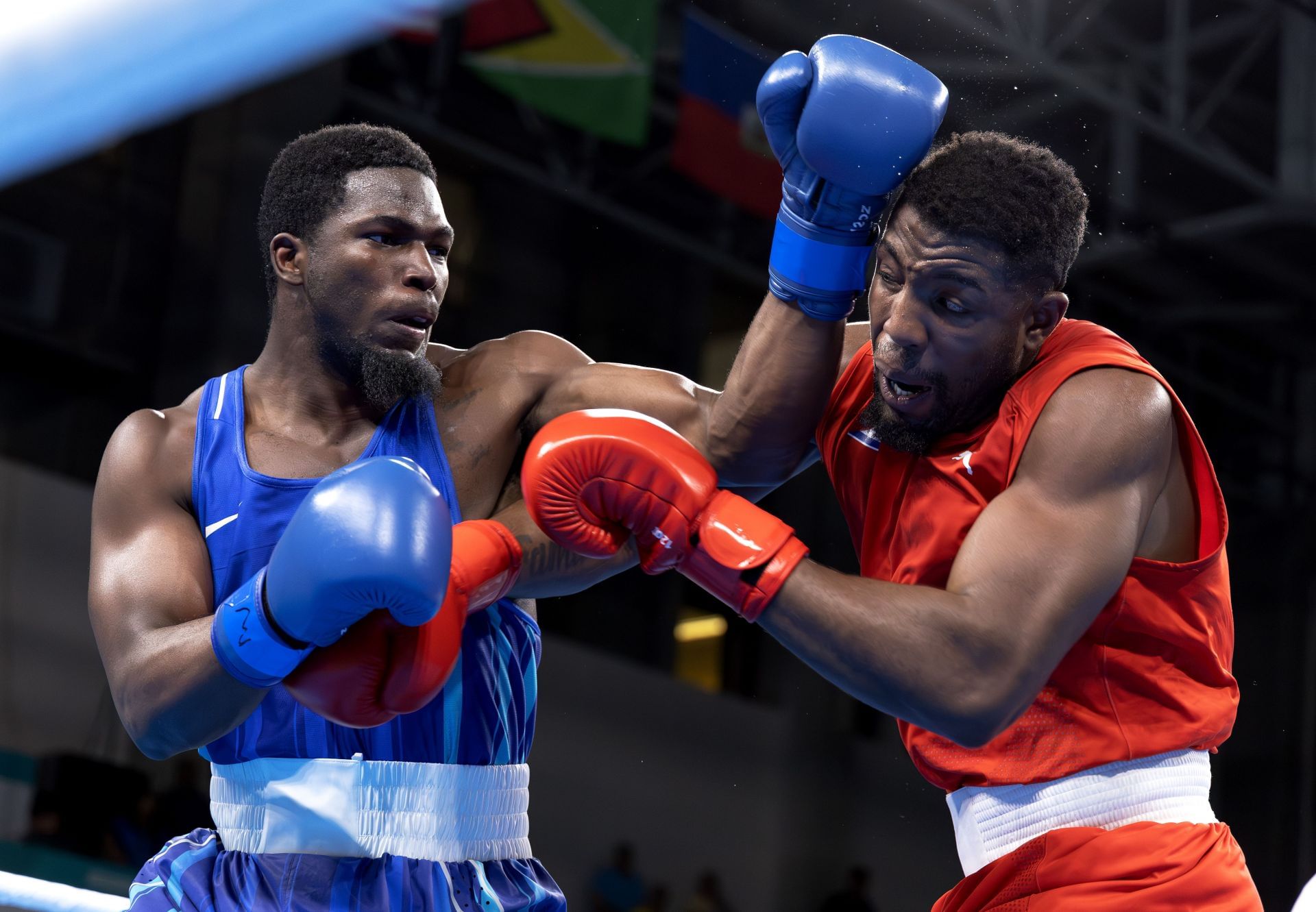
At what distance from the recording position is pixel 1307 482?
9484 mm

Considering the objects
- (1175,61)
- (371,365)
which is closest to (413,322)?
(371,365)

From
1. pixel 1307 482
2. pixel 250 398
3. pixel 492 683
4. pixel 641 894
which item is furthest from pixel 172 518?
pixel 1307 482

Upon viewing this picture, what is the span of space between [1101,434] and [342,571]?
978mm

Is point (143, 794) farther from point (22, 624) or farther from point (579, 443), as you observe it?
point (579, 443)

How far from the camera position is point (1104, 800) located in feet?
5.81

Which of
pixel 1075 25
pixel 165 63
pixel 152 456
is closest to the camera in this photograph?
pixel 152 456

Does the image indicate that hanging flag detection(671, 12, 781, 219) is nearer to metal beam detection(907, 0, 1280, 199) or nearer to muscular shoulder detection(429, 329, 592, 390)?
metal beam detection(907, 0, 1280, 199)

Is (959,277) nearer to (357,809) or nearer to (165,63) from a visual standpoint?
(357,809)

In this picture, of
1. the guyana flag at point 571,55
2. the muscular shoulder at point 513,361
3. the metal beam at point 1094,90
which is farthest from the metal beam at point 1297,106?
the muscular shoulder at point 513,361

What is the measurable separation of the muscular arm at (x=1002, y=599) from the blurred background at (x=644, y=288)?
544 cm

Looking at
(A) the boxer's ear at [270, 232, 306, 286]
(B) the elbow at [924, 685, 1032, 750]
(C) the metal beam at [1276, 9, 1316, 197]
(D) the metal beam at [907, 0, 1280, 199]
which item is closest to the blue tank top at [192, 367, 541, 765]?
(A) the boxer's ear at [270, 232, 306, 286]

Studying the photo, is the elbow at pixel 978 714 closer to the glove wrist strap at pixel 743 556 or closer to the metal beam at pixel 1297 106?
the glove wrist strap at pixel 743 556

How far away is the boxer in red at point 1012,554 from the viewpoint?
1641 mm

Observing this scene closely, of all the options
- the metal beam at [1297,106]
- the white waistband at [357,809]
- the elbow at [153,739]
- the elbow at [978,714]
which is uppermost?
the elbow at [978,714]
